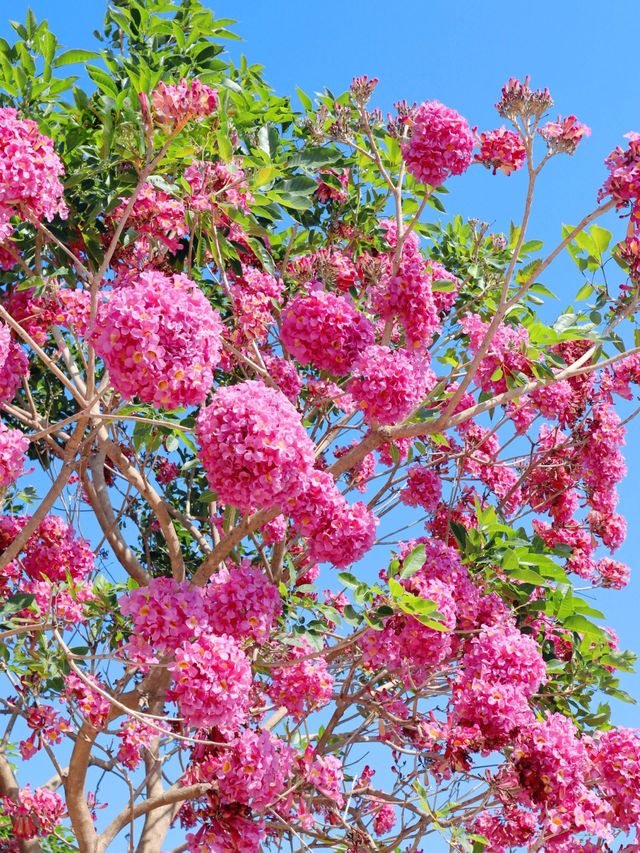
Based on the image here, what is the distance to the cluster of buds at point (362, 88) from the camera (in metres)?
4.33

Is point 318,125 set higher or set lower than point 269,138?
higher

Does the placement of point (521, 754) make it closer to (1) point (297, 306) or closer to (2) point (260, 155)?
(1) point (297, 306)

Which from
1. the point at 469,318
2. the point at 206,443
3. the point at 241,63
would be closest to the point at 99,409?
the point at 206,443

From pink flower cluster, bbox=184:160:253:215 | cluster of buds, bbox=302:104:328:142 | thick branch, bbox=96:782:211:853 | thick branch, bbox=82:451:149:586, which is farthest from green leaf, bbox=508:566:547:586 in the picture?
thick branch, bbox=82:451:149:586

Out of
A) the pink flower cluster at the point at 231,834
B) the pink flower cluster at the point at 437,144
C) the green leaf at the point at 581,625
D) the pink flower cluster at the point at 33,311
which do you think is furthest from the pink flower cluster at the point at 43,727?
the pink flower cluster at the point at 437,144

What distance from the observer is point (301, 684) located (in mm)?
4605

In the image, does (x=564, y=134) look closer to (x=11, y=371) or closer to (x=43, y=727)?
(x=11, y=371)

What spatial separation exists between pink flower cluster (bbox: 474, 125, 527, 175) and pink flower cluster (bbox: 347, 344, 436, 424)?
119 centimetres

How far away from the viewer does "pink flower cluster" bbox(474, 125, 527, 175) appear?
15.8ft

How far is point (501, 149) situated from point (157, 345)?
2321 millimetres

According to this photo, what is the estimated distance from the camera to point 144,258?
5535 mm

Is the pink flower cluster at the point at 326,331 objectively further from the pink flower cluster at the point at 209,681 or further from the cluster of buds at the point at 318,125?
the pink flower cluster at the point at 209,681

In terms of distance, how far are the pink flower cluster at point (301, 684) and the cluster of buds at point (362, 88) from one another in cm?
267

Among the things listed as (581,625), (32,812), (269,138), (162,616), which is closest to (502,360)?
(581,625)
